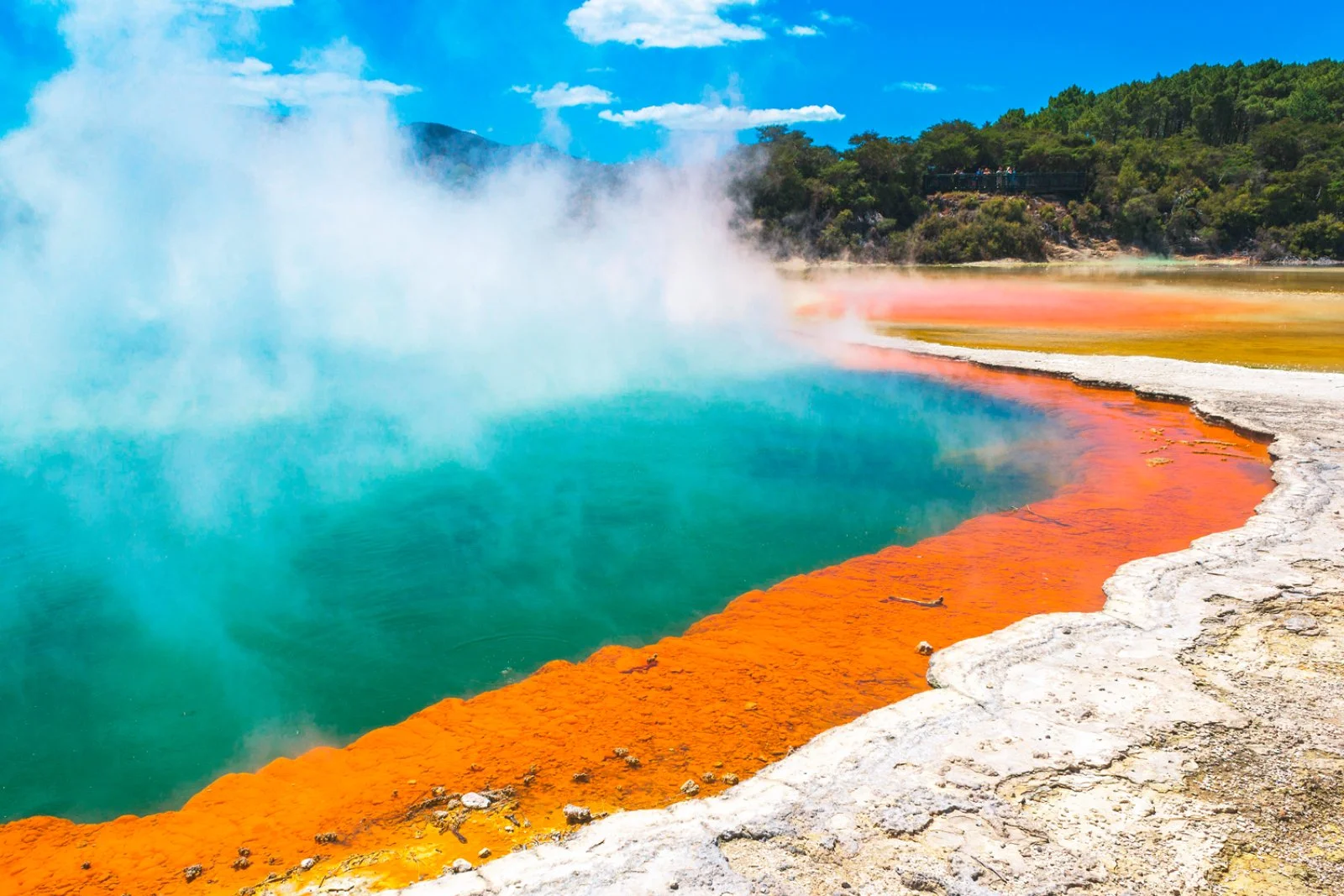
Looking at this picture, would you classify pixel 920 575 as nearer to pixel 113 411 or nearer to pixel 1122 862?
pixel 1122 862

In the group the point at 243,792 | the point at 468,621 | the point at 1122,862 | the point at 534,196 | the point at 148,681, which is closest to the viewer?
the point at 1122,862

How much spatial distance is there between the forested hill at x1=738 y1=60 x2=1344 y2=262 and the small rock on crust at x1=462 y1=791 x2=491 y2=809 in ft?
136

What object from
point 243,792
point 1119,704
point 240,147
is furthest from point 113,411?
point 1119,704

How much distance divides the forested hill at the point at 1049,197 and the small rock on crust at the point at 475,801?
41365 millimetres

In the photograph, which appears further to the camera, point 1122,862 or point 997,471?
point 997,471

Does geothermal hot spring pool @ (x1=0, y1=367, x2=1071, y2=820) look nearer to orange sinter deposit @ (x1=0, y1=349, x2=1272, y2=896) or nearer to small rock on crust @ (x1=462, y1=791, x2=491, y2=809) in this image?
orange sinter deposit @ (x1=0, y1=349, x2=1272, y2=896)

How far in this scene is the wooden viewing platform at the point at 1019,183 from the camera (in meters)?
49.7

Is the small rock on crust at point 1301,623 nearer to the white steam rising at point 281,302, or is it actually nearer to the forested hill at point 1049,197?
the white steam rising at point 281,302

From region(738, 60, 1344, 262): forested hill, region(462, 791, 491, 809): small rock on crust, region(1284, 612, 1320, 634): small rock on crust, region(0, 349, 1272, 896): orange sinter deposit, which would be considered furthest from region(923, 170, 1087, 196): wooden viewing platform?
region(462, 791, 491, 809): small rock on crust

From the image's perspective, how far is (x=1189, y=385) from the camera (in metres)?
10.3

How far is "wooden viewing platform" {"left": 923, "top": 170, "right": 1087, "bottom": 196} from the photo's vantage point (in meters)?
49.7

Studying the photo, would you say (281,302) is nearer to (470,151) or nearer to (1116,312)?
(470,151)

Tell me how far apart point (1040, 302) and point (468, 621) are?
20793 mm

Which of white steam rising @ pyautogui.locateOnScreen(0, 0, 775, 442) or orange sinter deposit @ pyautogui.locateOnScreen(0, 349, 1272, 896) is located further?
white steam rising @ pyautogui.locateOnScreen(0, 0, 775, 442)
